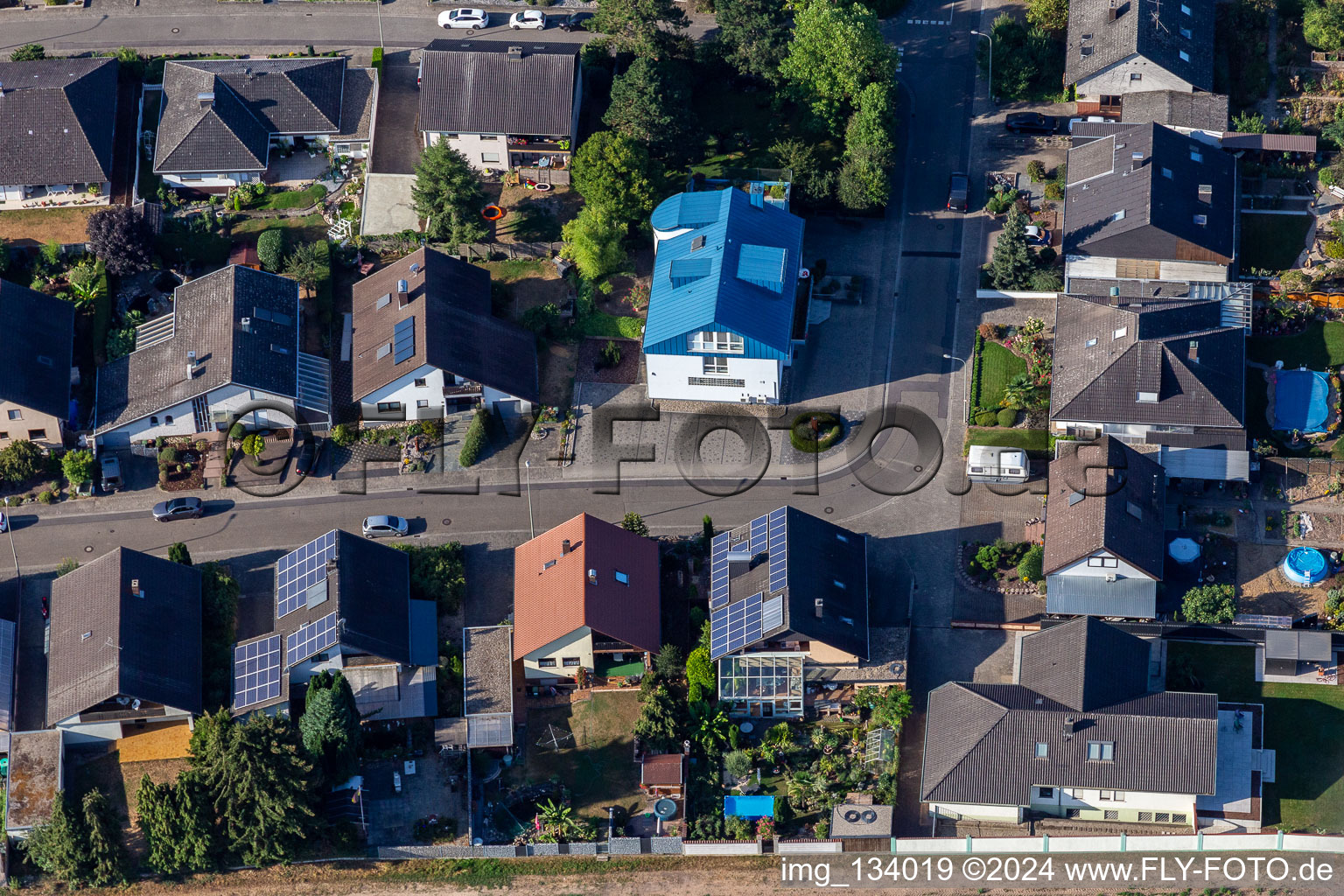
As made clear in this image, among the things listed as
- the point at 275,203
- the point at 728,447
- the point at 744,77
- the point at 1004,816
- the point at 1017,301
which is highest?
the point at 744,77

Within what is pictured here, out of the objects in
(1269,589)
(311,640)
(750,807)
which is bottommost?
(750,807)

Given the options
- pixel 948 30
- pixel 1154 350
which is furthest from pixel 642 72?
pixel 1154 350

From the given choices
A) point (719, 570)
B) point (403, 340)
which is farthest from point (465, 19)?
Answer: point (719, 570)

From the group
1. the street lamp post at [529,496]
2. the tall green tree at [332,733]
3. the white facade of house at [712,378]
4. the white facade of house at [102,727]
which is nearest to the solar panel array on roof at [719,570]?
the street lamp post at [529,496]

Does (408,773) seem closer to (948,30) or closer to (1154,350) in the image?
(1154,350)

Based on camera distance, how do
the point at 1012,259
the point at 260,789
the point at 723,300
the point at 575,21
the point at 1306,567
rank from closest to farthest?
the point at 260,789 → the point at 1306,567 → the point at 723,300 → the point at 1012,259 → the point at 575,21

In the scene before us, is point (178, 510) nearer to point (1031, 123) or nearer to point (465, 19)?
point (465, 19)

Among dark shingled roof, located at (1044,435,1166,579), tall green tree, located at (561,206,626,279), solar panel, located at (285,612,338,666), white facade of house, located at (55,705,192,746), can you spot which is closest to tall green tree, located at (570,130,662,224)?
tall green tree, located at (561,206,626,279)
